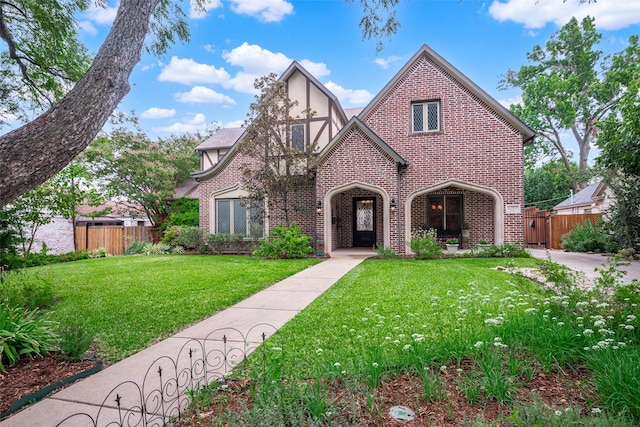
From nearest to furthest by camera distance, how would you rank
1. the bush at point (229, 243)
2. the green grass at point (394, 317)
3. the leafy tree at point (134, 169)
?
the green grass at point (394, 317), the bush at point (229, 243), the leafy tree at point (134, 169)

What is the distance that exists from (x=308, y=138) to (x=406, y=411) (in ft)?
43.7

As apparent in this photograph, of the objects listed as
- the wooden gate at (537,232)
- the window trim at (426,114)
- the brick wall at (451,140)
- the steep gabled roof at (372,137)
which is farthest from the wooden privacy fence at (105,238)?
the wooden gate at (537,232)

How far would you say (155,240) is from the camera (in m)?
20.3

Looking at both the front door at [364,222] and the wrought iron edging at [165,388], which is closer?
the wrought iron edging at [165,388]

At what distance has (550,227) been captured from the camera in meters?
16.0

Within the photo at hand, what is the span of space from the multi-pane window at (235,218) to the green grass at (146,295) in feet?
13.8

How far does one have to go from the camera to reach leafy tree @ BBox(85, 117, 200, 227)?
1930 centimetres

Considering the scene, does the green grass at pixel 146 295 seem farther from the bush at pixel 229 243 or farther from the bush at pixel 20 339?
the bush at pixel 229 243

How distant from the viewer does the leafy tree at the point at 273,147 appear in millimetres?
12922

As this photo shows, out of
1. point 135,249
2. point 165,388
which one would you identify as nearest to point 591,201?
point 165,388

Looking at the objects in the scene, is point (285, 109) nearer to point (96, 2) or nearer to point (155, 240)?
point (96, 2)

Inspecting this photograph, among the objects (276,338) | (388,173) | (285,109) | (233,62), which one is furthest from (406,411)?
(233,62)

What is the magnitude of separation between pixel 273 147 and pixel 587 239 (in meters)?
12.3

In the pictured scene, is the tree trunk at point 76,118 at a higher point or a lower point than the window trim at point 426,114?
lower
